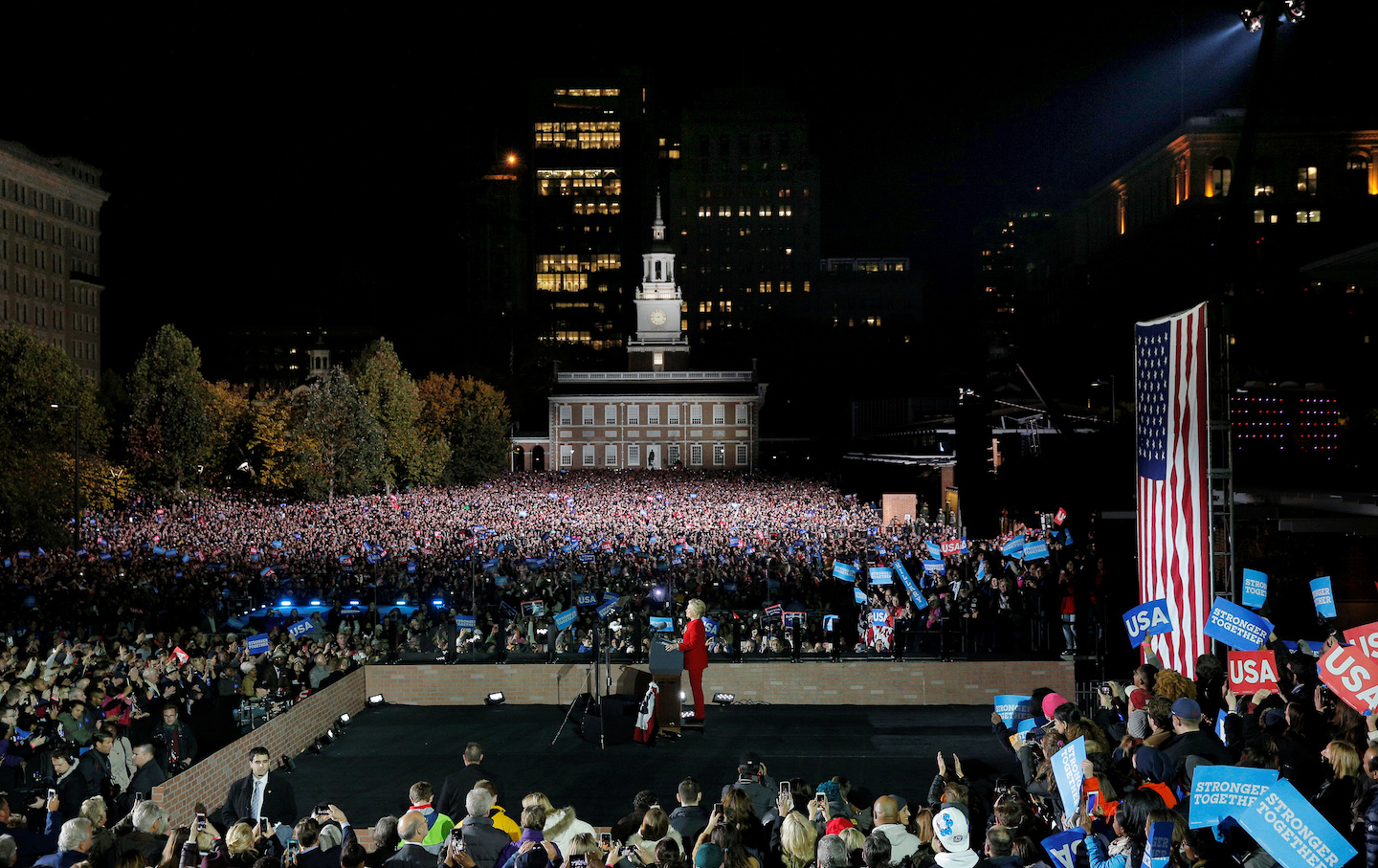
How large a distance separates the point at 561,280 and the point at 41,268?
202 feet

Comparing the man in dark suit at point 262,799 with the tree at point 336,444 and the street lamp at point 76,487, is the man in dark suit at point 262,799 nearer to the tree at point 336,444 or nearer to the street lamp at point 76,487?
the street lamp at point 76,487

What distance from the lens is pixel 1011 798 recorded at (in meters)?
6.64

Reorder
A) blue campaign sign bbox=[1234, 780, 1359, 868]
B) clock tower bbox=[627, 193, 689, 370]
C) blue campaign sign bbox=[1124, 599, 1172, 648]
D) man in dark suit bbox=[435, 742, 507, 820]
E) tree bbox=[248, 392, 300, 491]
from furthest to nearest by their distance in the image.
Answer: clock tower bbox=[627, 193, 689, 370] < tree bbox=[248, 392, 300, 491] < blue campaign sign bbox=[1124, 599, 1172, 648] < man in dark suit bbox=[435, 742, 507, 820] < blue campaign sign bbox=[1234, 780, 1359, 868]

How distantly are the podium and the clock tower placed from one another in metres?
88.0

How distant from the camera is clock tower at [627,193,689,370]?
10031 cm

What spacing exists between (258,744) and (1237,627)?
31.5ft

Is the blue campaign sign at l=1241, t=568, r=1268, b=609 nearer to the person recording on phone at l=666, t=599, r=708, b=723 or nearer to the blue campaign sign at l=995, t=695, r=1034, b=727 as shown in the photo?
the blue campaign sign at l=995, t=695, r=1034, b=727

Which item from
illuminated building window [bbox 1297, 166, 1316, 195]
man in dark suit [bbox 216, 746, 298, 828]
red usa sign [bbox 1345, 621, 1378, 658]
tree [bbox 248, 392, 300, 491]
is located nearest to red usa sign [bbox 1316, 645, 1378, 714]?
red usa sign [bbox 1345, 621, 1378, 658]

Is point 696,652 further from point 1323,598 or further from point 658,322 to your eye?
point 658,322

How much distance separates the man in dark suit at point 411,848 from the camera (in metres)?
6.54

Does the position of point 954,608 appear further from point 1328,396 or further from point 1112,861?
point 1328,396

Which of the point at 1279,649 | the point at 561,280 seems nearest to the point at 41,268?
the point at 561,280

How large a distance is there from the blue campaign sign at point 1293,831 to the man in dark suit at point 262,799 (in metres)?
6.85

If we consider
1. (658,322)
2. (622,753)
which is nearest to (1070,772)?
(622,753)
